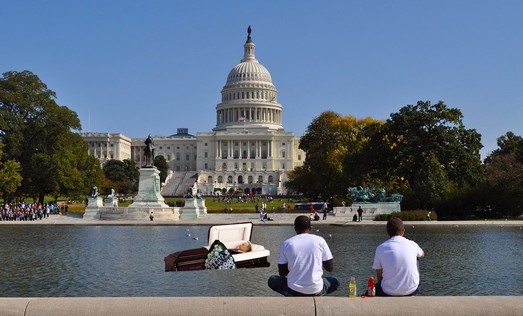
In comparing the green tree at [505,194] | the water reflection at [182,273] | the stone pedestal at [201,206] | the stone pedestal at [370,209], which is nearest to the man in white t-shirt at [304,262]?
the water reflection at [182,273]

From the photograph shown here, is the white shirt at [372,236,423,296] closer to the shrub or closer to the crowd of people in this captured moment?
the shrub

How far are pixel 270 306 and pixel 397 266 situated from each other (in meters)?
1.77

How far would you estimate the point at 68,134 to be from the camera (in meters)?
63.0

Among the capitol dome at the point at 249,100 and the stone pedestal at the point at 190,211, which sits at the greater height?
the capitol dome at the point at 249,100

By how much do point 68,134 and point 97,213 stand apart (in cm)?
1242

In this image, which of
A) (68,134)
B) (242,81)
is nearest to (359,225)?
(68,134)

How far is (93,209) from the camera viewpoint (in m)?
53.9

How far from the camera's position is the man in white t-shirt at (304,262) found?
9.15m

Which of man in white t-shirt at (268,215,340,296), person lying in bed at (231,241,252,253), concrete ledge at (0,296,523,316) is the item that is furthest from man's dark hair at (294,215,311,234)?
person lying in bed at (231,241,252,253)

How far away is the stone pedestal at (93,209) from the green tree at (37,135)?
651 centimetres

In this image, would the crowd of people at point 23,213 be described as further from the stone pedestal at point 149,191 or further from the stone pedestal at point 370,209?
the stone pedestal at point 370,209

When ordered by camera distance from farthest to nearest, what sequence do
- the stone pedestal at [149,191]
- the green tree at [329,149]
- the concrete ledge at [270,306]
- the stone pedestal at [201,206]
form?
1. the green tree at [329,149]
2. the stone pedestal at [201,206]
3. the stone pedestal at [149,191]
4. the concrete ledge at [270,306]

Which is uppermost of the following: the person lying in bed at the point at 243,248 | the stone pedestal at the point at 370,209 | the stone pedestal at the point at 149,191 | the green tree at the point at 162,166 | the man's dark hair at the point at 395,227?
A: the green tree at the point at 162,166

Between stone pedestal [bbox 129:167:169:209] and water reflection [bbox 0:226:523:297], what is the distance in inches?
888
